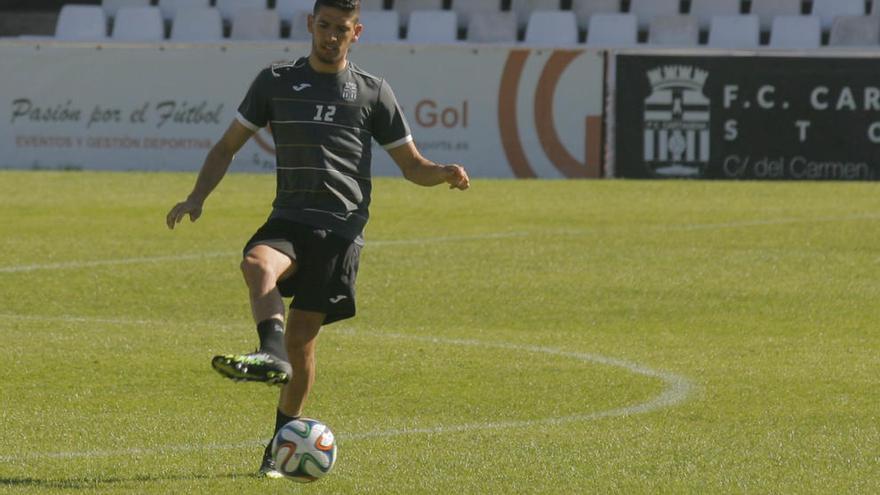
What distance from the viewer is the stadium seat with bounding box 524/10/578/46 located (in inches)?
1089

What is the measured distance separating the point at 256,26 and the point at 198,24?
0.94 metres

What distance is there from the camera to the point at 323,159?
6.96 meters

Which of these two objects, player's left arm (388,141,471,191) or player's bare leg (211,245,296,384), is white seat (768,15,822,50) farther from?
player's bare leg (211,245,296,384)

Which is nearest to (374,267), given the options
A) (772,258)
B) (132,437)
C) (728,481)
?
(772,258)

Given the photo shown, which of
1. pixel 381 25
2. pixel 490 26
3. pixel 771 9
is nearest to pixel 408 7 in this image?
pixel 381 25

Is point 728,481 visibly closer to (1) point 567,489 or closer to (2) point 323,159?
(1) point 567,489

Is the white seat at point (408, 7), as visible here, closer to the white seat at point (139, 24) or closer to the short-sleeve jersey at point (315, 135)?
the white seat at point (139, 24)

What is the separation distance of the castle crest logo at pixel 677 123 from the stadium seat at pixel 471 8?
547cm

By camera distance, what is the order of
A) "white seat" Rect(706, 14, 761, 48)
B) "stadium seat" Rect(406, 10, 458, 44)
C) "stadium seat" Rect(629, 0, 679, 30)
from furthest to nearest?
"stadium seat" Rect(629, 0, 679, 30) → "stadium seat" Rect(406, 10, 458, 44) → "white seat" Rect(706, 14, 761, 48)

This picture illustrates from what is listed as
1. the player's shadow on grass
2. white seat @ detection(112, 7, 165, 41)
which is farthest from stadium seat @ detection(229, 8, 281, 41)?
the player's shadow on grass

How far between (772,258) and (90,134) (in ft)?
39.0

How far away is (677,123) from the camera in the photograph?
23.7 m

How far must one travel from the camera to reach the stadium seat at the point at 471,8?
28.7 meters

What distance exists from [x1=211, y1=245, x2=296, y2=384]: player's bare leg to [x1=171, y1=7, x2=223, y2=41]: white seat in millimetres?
22198
